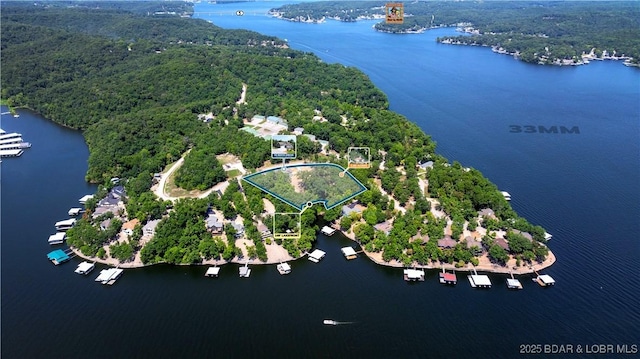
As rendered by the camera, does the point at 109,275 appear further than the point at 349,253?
No

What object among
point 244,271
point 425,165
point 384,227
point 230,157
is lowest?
point 244,271

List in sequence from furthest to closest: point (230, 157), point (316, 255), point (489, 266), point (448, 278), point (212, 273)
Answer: point (230, 157)
point (316, 255)
point (489, 266)
point (212, 273)
point (448, 278)

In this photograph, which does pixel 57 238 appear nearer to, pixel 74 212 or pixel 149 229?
pixel 74 212

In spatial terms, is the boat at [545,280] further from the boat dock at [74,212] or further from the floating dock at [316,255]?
the boat dock at [74,212]

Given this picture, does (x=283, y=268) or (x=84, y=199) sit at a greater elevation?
(x=84, y=199)

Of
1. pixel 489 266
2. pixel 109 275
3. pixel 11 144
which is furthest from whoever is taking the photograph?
pixel 11 144

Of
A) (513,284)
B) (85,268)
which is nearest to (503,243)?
(513,284)
